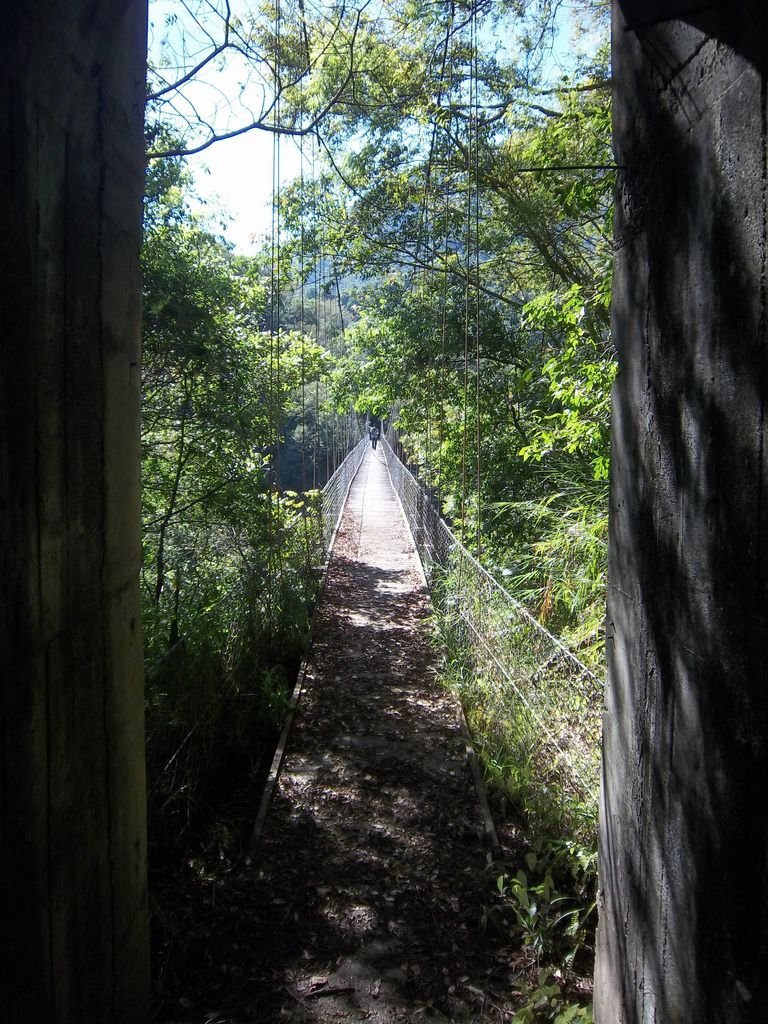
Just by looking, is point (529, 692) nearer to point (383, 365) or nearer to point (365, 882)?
point (365, 882)

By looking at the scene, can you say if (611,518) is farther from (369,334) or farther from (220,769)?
(369,334)

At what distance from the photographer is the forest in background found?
13.7 feet

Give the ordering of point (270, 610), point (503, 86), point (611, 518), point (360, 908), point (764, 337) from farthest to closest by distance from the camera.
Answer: point (503, 86) → point (270, 610) → point (360, 908) → point (611, 518) → point (764, 337)

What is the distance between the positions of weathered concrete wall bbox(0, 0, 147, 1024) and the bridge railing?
2186mm

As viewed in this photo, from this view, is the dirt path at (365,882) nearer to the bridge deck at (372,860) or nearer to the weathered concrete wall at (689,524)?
the bridge deck at (372,860)

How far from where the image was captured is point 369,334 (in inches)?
396

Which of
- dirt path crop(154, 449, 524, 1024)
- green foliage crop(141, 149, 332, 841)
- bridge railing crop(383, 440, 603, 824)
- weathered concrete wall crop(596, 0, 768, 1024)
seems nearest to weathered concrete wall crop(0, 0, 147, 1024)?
weathered concrete wall crop(596, 0, 768, 1024)

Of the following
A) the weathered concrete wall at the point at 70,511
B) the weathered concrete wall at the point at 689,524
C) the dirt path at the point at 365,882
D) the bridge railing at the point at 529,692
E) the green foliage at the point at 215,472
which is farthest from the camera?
the green foliage at the point at 215,472

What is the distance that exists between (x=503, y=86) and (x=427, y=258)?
90.2 inches

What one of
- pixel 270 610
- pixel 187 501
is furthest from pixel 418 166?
pixel 270 610

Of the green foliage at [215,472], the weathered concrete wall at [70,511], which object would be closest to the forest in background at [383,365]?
the green foliage at [215,472]

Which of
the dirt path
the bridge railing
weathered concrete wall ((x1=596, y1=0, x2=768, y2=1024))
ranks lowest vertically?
the dirt path

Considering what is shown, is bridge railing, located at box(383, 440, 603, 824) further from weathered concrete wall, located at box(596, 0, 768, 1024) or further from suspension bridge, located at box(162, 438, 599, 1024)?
weathered concrete wall, located at box(596, 0, 768, 1024)

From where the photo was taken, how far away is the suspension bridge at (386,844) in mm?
2436
